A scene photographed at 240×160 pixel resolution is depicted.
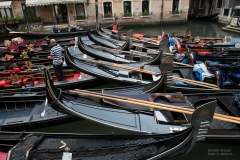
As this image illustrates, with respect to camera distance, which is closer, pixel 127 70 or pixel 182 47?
pixel 127 70

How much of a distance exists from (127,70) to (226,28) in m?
7.98

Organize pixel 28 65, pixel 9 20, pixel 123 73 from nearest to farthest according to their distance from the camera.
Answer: pixel 123 73
pixel 28 65
pixel 9 20

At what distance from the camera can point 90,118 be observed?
1622 millimetres

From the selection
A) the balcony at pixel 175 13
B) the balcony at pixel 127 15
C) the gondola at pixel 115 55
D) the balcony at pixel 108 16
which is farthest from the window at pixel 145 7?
the gondola at pixel 115 55

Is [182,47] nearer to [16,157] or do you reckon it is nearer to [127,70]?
[127,70]

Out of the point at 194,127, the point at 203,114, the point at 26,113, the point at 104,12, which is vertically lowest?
the point at 26,113

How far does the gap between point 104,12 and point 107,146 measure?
378 inches

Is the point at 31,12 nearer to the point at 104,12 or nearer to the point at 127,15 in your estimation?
the point at 104,12

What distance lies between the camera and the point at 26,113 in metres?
2.54

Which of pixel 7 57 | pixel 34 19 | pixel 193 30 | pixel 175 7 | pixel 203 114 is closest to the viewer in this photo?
pixel 203 114

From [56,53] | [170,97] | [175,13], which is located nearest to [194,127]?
[170,97]

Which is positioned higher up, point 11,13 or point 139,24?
point 11,13

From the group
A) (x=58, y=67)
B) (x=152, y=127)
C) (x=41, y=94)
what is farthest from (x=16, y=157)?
(x=58, y=67)

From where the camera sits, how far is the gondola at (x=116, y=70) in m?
2.83
